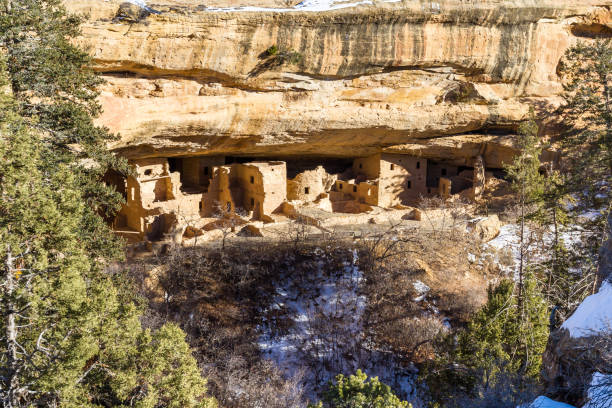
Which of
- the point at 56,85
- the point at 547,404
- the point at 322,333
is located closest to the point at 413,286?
the point at 322,333

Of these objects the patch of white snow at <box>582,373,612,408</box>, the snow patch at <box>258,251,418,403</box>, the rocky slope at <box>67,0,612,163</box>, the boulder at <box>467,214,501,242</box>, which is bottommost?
the snow patch at <box>258,251,418,403</box>

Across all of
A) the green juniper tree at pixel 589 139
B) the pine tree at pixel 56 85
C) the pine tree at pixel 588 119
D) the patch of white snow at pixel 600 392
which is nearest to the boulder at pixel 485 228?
the green juniper tree at pixel 589 139

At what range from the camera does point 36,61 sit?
10.7 meters

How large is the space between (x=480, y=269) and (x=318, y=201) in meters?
6.98

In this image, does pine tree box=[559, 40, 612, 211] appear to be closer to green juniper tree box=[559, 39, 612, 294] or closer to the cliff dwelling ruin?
green juniper tree box=[559, 39, 612, 294]

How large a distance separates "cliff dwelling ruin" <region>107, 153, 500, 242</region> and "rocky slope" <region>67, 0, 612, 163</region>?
992 mm

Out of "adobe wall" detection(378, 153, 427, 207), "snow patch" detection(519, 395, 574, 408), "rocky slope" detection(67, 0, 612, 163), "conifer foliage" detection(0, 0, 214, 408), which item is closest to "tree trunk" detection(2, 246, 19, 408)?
"conifer foliage" detection(0, 0, 214, 408)

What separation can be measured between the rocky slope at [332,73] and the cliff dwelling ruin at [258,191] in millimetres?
992

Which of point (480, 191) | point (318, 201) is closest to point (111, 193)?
point (318, 201)

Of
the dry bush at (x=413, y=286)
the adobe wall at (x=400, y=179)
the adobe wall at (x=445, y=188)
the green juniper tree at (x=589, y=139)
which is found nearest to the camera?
the dry bush at (x=413, y=286)

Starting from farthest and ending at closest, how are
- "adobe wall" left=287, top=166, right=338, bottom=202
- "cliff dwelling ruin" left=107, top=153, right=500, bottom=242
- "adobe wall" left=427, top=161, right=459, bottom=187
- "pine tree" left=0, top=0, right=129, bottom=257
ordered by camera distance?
"adobe wall" left=427, top=161, right=459, bottom=187 → "adobe wall" left=287, top=166, right=338, bottom=202 → "cliff dwelling ruin" left=107, top=153, right=500, bottom=242 → "pine tree" left=0, top=0, right=129, bottom=257

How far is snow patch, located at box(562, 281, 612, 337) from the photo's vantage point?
7.67m

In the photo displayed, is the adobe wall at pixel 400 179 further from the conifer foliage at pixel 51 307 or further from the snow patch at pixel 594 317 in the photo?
the conifer foliage at pixel 51 307

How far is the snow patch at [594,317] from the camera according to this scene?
Answer: 7668mm
